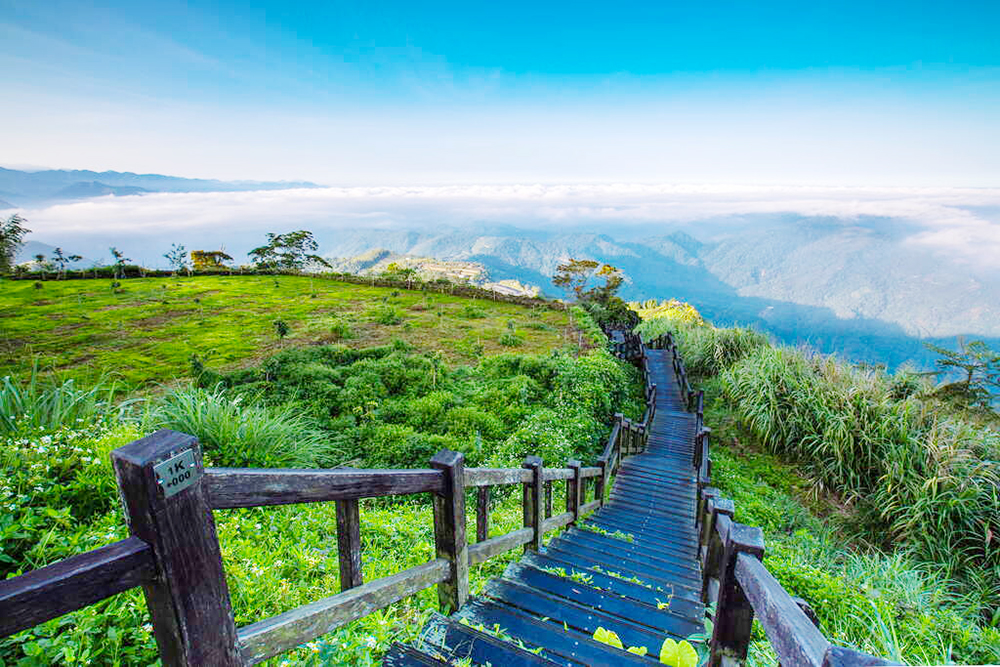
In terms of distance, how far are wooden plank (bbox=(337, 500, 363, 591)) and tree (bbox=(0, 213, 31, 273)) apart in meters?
42.5

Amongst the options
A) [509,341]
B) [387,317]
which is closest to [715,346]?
[509,341]

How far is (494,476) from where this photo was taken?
10.7 feet

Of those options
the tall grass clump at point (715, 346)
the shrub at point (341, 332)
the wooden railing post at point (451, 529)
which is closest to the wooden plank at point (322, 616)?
the wooden railing post at point (451, 529)

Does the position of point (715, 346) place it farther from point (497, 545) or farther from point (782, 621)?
point (782, 621)

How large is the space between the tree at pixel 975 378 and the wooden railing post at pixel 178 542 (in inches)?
604

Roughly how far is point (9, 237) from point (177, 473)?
45.1 meters

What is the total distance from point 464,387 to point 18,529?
9762mm

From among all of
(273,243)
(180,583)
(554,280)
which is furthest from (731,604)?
(273,243)

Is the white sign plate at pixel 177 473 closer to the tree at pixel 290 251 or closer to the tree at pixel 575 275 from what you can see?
the tree at pixel 575 275

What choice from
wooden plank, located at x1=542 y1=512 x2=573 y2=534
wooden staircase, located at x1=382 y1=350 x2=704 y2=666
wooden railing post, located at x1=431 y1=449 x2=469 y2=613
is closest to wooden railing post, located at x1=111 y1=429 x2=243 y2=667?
wooden staircase, located at x1=382 y1=350 x2=704 y2=666

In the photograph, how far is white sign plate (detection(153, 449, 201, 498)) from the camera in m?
1.20

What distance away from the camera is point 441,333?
18.8 meters

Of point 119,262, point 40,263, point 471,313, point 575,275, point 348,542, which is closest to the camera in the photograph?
point 348,542

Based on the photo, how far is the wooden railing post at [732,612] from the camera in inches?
82.0
